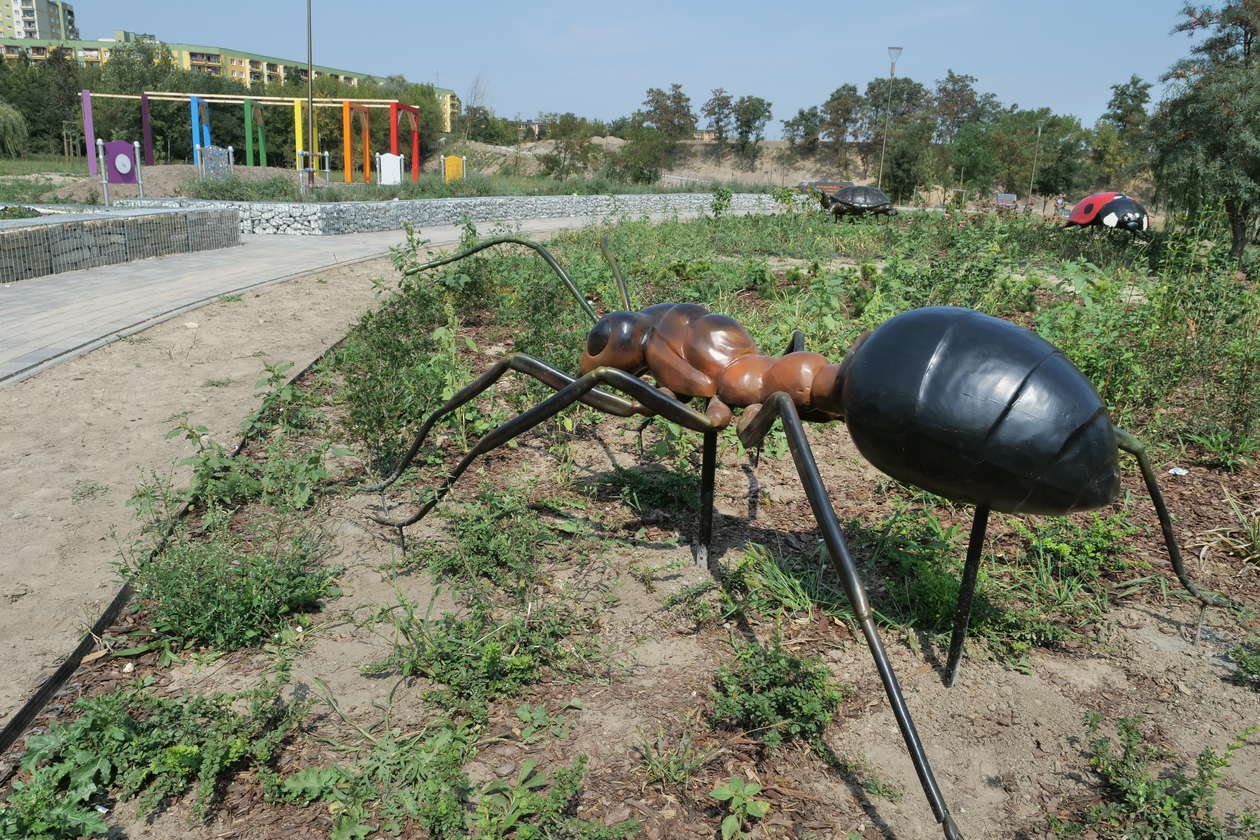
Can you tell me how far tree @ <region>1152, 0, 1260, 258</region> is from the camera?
12297 millimetres

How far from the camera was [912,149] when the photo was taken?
46094 millimetres

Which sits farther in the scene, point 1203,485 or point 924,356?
point 1203,485

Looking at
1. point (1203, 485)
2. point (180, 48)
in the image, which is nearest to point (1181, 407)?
point (1203, 485)

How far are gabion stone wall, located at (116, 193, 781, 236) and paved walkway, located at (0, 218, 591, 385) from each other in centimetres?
273

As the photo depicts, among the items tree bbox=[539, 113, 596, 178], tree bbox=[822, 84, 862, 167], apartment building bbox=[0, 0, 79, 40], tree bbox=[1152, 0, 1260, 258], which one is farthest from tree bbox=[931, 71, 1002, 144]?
apartment building bbox=[0, 0, 79, 40]

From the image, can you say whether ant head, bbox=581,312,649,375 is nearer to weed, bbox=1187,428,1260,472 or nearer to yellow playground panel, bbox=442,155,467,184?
weed, bbox=1187,428,1260,472

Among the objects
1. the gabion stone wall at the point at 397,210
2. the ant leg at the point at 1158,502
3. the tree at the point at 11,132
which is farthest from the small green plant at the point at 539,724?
the tree at the point at 11,132

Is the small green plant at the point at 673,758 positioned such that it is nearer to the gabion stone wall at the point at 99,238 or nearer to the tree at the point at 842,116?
the gabion stone wall at the point at 99,238

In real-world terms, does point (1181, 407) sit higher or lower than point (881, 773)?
higher

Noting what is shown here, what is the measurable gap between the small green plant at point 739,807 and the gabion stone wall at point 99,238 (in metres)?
11.8

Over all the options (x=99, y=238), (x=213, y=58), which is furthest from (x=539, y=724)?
(x=213, y=58)

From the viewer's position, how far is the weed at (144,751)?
2486 mm

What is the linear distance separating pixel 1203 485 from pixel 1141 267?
21.0 ft

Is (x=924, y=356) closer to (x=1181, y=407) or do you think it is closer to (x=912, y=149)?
(x=1181, y=407)
